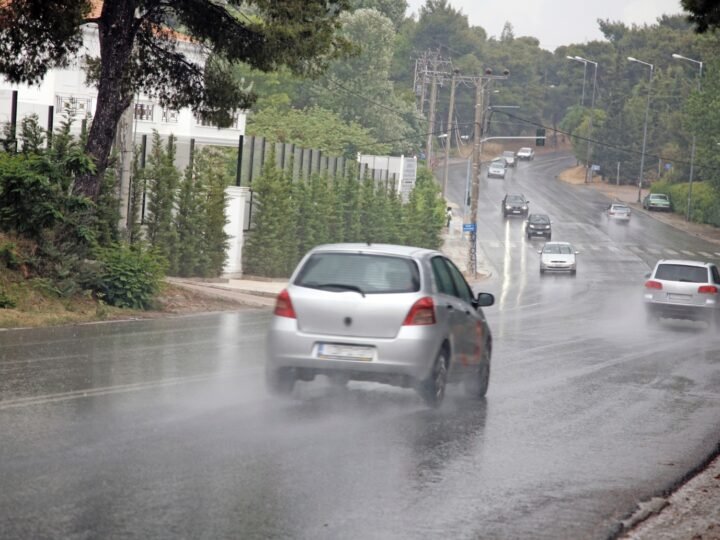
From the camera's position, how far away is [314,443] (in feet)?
34.0

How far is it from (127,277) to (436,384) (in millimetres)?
12903

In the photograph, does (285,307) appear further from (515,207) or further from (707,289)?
(515,207)

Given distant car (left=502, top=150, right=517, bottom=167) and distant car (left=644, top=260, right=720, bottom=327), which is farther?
distant car (left=502, top=150, right=517, bottom=167)

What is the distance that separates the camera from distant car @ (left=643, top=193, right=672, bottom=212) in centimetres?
11462

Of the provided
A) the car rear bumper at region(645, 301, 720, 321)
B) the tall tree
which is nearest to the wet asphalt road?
the tall tree

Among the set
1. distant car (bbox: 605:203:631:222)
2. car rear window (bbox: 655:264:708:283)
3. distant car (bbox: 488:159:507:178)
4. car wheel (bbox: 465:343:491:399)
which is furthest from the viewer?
distant car (bbox: 488:159:507:178)

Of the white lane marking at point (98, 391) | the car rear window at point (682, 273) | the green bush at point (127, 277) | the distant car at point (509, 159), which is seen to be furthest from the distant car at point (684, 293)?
the distant car at point (509, 159)

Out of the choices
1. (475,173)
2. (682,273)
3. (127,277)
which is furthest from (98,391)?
(475,173)

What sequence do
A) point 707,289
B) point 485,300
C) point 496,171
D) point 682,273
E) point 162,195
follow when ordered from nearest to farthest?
point 485,300, point 707,289, point 682,273, point 162,195, point 496,171

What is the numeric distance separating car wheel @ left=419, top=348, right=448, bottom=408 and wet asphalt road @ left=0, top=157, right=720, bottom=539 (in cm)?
18

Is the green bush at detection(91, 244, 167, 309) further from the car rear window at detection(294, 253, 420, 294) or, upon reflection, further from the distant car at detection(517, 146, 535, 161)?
the distant car at detection(517, 146, 535, 161)

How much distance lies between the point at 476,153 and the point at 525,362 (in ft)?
138

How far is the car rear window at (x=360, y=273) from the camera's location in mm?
12820

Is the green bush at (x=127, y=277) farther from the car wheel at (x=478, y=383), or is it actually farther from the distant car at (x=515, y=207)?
the distant car at (x=515, y=207)
